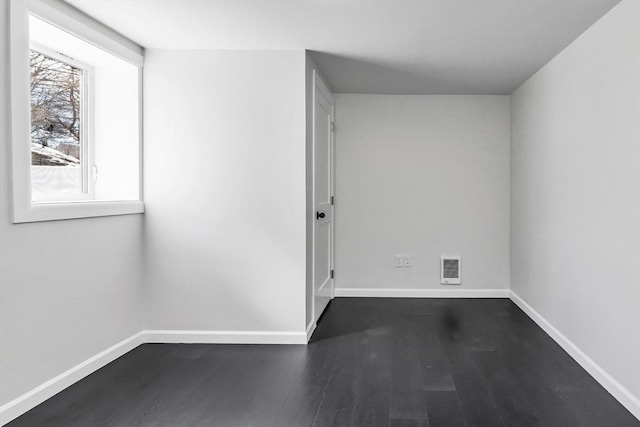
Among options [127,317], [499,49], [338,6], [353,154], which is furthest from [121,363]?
[499,49]

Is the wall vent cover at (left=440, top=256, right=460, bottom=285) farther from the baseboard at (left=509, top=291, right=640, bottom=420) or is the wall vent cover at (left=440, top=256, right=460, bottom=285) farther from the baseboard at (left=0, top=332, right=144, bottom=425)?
the baseboard at (left=0, top=332, right=144, bottom=425)

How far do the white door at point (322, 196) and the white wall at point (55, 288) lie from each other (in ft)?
4.66

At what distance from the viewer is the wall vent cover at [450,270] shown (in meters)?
4.90

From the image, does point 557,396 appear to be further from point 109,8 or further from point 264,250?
point 109,8

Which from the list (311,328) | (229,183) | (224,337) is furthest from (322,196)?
(224,337)

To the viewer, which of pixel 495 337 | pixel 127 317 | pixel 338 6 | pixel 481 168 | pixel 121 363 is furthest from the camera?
pixel 481 168

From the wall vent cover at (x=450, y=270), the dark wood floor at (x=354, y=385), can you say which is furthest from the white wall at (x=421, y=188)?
the dark wood floor at (x=354, y=385)

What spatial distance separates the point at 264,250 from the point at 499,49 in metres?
2.23

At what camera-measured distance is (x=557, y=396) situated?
2529 mm

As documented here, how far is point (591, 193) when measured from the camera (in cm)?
288

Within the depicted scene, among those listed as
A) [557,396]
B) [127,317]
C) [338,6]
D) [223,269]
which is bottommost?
[557,396]

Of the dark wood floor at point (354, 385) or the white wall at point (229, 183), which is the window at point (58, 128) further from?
the dark wood floor at point (354, 385)

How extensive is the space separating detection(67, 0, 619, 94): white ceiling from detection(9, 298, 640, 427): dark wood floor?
2.13m

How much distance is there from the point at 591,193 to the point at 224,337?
A: 2660 mm
